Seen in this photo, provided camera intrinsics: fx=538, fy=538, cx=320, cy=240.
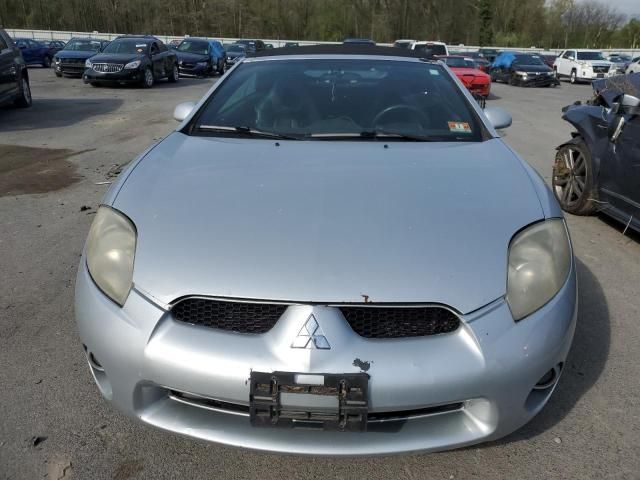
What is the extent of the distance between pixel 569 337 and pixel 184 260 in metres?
1.40

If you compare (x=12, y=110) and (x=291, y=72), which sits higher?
(x=291, y=72)

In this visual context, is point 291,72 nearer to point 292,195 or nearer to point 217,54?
point 292,195

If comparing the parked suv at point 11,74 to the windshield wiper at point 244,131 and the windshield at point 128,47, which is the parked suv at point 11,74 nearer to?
the windshield at point 128,47

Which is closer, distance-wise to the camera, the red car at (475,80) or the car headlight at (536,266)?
the car headlight at (536,266)

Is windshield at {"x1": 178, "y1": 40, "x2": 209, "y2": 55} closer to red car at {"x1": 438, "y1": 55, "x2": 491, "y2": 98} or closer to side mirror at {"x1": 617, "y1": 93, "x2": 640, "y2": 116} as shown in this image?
red car at {"x1": 438, "y1": 55, "x2": 491, "y2": 98}

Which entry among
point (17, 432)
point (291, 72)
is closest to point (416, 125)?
point (291, 72)

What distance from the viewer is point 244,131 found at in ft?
9.57

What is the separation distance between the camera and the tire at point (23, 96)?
440 inches

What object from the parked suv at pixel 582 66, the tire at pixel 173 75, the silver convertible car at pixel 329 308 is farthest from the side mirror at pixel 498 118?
the parked suv at pixel 582 66

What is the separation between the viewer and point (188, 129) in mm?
2965

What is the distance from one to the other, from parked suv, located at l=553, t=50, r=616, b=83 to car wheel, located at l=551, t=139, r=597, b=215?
992 inches

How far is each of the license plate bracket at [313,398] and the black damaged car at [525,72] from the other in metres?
26.0

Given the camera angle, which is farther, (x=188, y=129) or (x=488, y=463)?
(x=188, y=129)

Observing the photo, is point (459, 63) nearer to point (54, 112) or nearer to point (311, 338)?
point (54, 112)
